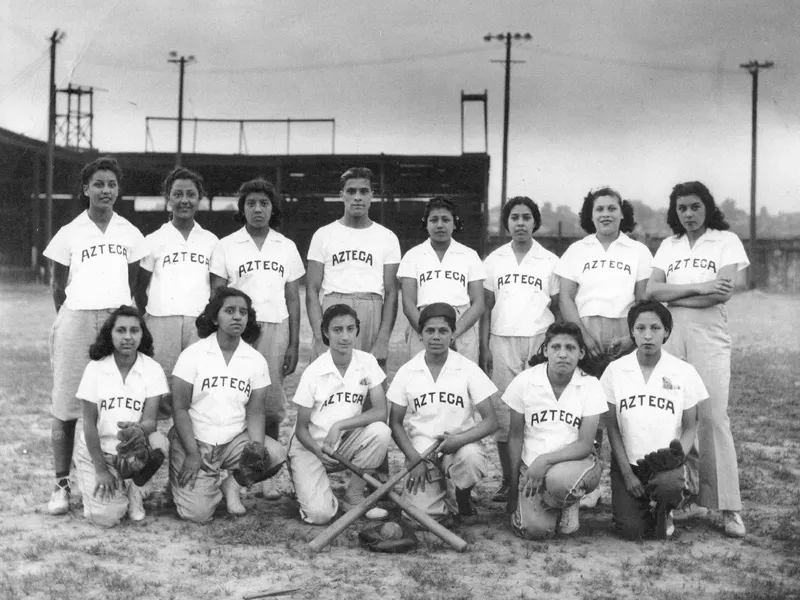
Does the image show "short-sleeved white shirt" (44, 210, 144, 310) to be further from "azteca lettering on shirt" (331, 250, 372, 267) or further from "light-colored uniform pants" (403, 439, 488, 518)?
"light-colored uniform pants" (403, 439, 488, 518)

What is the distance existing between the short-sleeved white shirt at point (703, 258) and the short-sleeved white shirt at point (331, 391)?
1.71 m

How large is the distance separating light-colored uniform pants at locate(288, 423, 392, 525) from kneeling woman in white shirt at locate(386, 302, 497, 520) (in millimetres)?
117

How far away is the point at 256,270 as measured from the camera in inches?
182

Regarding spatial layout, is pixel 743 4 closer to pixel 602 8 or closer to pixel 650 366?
pixel 602 8

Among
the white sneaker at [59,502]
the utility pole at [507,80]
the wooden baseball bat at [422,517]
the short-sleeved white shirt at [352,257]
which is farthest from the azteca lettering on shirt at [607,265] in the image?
the utility pole at [507,80]

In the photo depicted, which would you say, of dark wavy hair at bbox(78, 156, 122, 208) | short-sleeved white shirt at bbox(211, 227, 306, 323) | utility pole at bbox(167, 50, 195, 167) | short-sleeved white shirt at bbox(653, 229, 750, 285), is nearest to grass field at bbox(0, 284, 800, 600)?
short-sleeved white shirt at bbox(211, 227, 306, 323)

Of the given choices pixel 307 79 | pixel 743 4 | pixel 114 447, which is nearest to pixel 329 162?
pixel 307 79

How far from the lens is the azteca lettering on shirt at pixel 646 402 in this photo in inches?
156

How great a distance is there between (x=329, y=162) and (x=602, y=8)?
14.1 m

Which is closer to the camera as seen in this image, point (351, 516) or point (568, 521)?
point (351, 516)

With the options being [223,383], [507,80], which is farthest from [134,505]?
[507,80]

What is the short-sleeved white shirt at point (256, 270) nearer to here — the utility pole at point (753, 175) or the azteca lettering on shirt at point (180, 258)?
the azteca lettering on shirt at point (180, 258)

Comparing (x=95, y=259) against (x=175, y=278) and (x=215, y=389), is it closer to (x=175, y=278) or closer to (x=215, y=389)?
(x=175, y=278)

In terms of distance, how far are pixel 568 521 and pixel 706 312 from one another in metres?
1.32
